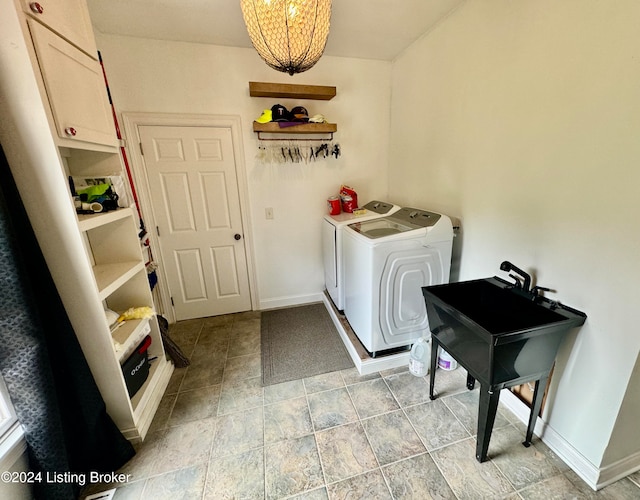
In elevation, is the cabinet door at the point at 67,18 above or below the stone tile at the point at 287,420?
above

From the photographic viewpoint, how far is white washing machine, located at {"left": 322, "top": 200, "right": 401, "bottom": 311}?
229 centimetres

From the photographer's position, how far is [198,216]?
8.25ft

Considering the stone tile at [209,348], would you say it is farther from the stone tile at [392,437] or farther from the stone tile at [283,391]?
the stone tile at [392,437]

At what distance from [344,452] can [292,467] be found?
27cm

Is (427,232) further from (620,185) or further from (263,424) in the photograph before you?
(263,424)

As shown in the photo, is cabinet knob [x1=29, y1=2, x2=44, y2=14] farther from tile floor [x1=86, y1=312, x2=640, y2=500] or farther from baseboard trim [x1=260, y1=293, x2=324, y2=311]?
baseboard trim [x1=260, y1=293, x2=324, y2=311]

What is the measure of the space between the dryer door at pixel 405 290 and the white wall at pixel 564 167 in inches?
12.0

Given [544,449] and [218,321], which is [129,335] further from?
[544,449]

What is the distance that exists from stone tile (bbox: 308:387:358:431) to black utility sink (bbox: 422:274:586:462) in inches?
26.7

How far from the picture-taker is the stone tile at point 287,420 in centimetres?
148

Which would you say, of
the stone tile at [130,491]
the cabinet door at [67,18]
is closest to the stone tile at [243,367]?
the stone tile at [130,491]

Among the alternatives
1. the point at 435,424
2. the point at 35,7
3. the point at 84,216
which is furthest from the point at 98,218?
the point at 435,424

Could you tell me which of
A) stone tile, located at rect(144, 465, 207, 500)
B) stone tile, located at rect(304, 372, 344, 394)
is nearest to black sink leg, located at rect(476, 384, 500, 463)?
stone tile, located at rect(304, 372, 344, 394)

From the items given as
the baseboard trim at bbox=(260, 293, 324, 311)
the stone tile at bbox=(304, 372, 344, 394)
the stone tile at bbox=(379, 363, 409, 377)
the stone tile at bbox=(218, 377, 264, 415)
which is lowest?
the stone tile at bbox=(218, 377, 264, 415)
